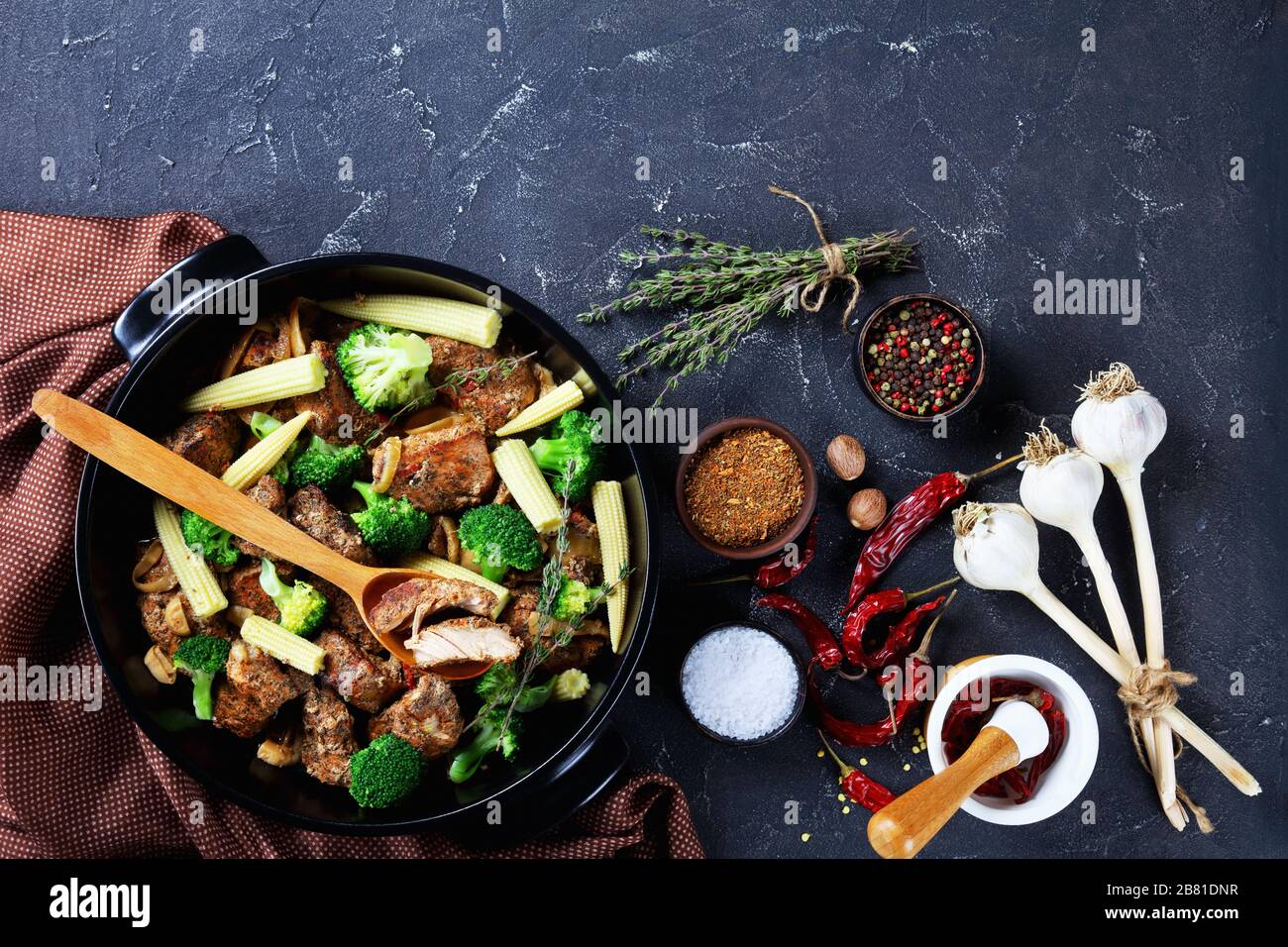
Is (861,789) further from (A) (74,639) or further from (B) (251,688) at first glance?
(A) (74,639)

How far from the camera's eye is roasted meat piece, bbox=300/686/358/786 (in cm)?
292

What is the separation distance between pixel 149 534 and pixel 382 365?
0.88m

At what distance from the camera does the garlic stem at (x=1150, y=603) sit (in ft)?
11.3

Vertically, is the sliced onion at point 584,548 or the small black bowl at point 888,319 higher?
the small black bowl at point 888,319

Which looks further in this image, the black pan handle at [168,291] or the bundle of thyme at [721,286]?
the bundle of thyme at [721,286]

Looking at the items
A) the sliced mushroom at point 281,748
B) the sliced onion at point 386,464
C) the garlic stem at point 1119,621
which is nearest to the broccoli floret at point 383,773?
the sliced mushroom at point 281,748

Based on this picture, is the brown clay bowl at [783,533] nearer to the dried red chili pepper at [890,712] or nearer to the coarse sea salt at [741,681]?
the coarse sea salt at [741,681]

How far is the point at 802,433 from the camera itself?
3.50 m

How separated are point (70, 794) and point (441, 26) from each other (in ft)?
9.36

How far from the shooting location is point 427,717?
113 inches

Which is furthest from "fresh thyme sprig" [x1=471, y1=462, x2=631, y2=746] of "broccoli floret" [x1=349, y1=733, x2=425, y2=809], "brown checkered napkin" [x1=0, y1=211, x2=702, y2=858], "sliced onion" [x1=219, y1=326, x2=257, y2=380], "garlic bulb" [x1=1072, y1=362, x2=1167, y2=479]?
"garlic bulb" [x1=1072, y1=362, x2=1167, y2=479]

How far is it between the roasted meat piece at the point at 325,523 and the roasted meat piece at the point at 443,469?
0.17m

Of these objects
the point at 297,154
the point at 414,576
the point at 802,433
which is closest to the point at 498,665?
the point at 414,576

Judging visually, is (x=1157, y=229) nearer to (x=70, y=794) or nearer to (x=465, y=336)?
(x=465, y=336)
